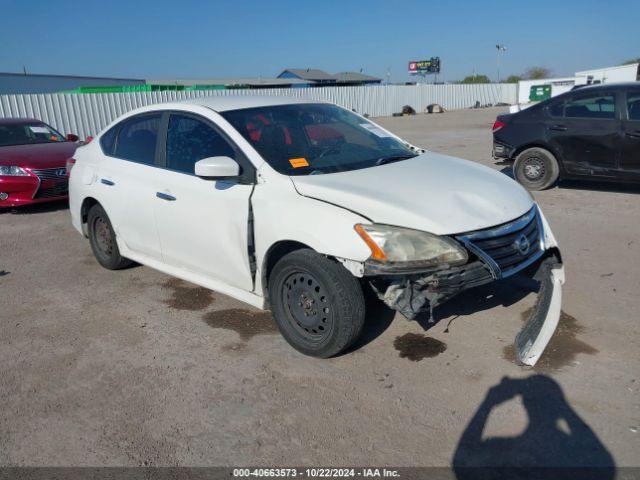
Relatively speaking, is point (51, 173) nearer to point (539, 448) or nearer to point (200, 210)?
point (200, 210)

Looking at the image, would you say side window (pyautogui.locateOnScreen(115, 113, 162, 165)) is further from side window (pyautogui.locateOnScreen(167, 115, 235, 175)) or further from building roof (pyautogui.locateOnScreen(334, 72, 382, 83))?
building roof (pyautogui.locateOnScreen(334, 72, 382, 83))

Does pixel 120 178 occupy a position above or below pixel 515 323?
above

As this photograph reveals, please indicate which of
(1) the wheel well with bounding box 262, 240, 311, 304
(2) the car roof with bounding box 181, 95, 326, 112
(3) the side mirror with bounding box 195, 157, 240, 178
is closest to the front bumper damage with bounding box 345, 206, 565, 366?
(1) the wheel well with bounding box 262, 240, 311, 304

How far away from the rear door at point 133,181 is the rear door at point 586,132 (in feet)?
19.7

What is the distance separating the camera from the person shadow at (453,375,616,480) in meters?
2.57

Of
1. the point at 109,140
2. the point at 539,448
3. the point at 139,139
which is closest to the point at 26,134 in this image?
the point at 109,140

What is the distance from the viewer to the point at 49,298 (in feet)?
16.6

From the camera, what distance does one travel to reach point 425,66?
73062 mm

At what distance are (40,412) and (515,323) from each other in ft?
10.7

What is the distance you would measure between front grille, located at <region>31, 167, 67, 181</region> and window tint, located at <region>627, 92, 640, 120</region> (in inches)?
330

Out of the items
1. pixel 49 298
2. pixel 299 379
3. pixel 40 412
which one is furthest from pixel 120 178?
pixel 299 379

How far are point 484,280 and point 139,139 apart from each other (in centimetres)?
332

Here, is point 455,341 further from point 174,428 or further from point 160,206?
point 160,206

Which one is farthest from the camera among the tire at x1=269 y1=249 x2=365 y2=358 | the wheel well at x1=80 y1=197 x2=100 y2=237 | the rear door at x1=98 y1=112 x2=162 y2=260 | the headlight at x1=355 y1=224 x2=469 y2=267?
the wheel well at x1=80 y1=197 x2=100 y2=237
